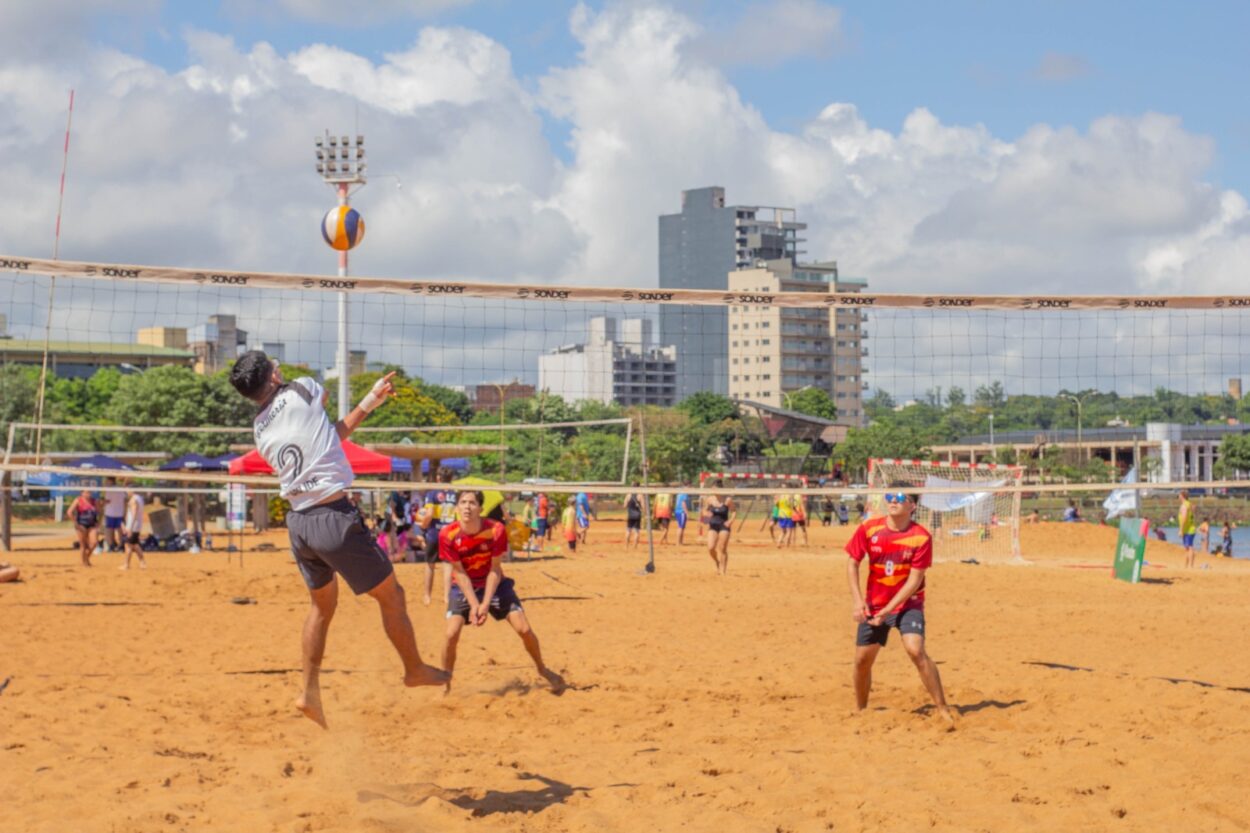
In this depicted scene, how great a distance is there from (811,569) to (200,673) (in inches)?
537

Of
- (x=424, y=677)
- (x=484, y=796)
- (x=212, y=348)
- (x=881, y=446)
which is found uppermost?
(x=212, y=348)

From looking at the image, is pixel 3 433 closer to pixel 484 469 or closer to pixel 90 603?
pixel 484 469

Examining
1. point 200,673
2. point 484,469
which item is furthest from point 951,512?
point 484,469

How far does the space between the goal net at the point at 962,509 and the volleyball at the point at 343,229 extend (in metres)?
10.4

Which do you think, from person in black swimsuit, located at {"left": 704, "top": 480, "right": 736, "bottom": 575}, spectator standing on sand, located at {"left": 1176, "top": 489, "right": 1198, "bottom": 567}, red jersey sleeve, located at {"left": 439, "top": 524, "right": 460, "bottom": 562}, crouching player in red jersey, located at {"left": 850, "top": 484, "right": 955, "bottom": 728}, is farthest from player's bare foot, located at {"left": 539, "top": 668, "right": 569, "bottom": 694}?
spectator standing on sand, located at {"left": 1176, "top": 489, "right": 1198, "bottom": 567}

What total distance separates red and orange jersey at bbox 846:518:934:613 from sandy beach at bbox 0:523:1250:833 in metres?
0.74

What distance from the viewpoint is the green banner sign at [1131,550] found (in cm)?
1916

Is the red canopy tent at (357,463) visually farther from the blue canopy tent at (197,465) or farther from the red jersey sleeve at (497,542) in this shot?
the red jersey sleeve at (497,542)

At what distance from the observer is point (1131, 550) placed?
19406 millimetres

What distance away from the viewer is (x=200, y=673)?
9.88 meters

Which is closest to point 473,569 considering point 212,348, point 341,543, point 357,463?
point 341,543

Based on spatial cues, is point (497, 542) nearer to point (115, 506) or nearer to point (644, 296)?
point (644, 296)

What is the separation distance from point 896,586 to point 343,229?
52.2 feet

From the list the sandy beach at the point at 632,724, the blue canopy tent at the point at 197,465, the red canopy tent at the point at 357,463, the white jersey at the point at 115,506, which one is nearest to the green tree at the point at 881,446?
the blue canopy tent at the point at 197,465
